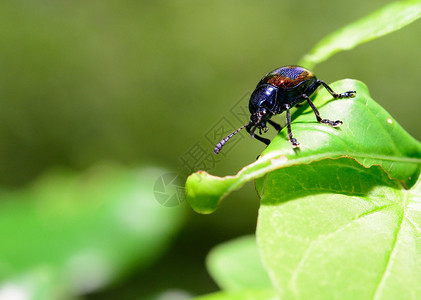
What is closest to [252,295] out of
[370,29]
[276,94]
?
[276,94]

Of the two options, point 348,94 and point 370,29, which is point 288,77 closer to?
point 370,29

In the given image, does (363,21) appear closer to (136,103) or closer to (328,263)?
(328,263)

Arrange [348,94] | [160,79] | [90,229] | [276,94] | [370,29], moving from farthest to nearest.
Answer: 1. [160,79]
2. [90,229]
3. [276,94]
4. [370,29]
5. [348,94]

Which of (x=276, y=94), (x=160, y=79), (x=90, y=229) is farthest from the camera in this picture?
(x=160, y=79)

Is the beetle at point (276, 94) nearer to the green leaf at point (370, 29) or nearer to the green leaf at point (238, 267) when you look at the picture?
the green leaf at point (370, 29)

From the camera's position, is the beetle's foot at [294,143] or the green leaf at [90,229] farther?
the green leaf at [90,229]

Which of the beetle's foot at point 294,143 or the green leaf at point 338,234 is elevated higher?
the beetle's foot at point 294,143

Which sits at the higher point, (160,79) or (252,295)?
(160,79)

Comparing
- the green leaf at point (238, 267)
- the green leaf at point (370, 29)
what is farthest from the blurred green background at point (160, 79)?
the green leaf at point (370, 29)
